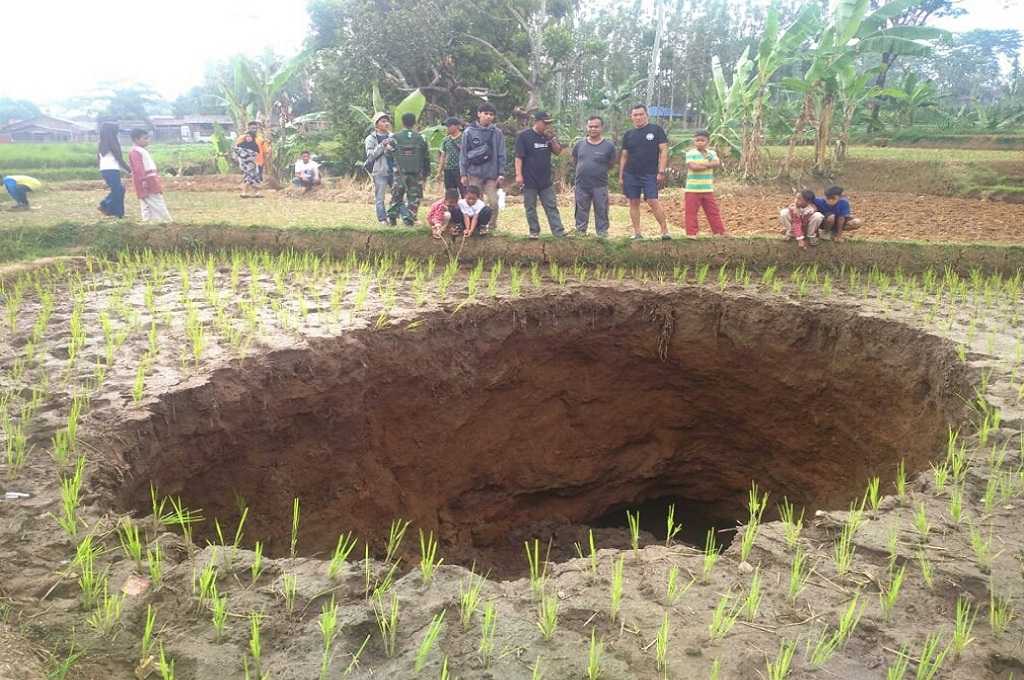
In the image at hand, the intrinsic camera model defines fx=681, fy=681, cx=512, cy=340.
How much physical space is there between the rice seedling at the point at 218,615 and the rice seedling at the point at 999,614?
2.19 meters

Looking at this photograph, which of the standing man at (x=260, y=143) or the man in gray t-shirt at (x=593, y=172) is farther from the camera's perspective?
the standing man at (x=260, y=143)

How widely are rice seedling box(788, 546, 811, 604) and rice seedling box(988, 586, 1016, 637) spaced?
0.49 meters

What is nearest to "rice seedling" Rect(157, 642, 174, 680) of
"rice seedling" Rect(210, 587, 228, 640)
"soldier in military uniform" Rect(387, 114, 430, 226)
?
"rice seedling" Rect(210, 587, 228, 640)

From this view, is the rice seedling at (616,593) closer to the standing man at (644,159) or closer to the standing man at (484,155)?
the standing man at (644,159)

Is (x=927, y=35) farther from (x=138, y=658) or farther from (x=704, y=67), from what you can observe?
(x=704, y=67)

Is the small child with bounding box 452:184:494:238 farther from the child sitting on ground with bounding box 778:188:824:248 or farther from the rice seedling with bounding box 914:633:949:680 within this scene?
the rice seedling with bounding box 914:633:949:680

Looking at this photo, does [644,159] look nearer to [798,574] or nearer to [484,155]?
[484,155]

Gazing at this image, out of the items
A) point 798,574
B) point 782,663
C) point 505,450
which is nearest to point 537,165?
point 505,450

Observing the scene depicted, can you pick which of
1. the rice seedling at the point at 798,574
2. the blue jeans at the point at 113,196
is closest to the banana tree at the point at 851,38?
the blue jeans at the point at 113,196

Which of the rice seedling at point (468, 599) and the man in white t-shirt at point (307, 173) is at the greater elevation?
the man in white t-shirt at point (307, 173)

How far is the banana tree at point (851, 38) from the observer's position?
9.56 m

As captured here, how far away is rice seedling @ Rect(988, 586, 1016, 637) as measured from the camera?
1.94 metres

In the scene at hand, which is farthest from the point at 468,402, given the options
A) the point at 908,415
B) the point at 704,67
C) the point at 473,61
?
the point at 704,67

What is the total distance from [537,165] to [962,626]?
482cm
